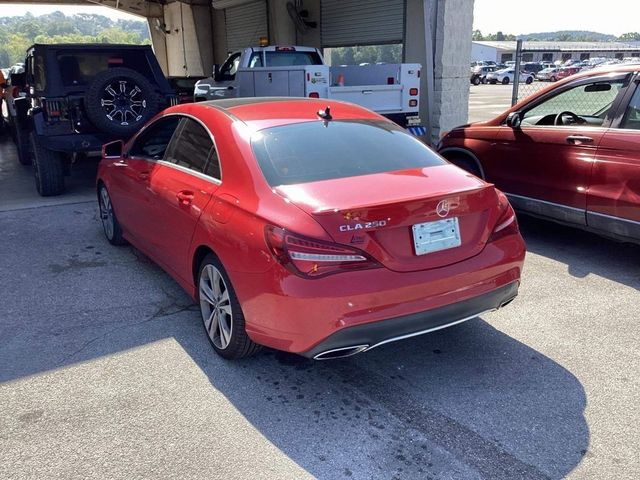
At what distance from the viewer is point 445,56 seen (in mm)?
11312

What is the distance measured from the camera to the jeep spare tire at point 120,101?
24.0 ft

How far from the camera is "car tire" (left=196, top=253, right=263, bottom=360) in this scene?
3357 mm

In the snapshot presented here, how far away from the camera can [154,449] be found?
2785mm

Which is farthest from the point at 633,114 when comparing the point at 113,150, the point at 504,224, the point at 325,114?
the point at 113,150

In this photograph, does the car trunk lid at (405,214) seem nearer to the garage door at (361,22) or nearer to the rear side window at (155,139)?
the rear side window at (155,139)

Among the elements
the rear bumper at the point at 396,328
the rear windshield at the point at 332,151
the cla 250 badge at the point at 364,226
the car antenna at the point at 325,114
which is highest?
the car antenna at the point at 325,114

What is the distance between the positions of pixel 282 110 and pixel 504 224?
172 cm

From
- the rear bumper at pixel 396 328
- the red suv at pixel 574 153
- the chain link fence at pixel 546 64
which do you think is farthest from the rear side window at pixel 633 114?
the chain link fence at pixel 546 64

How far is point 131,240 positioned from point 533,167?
403cm

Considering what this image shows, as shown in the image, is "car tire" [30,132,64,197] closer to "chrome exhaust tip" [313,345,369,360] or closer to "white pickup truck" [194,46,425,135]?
"white pickup truck" [194,46,425,135]

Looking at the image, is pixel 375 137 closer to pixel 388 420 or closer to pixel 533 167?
pixel 388 420

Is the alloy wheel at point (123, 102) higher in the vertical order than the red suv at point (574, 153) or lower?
higher

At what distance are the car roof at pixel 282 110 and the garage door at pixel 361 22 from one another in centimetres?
933

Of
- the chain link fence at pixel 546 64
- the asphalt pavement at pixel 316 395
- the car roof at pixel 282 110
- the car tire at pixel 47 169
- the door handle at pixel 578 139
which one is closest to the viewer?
the asphalt pavement at pixel 316 395
